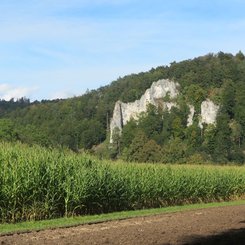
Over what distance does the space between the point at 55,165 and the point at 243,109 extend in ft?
256

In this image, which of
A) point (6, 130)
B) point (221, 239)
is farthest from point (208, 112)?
point (221, 239)

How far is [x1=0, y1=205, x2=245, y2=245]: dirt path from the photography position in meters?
11.6

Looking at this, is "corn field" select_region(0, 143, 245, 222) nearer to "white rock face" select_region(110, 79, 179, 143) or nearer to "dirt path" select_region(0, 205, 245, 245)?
"dirt path" select_region(0, 205, 245, 245)

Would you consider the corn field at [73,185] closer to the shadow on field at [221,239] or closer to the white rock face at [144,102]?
the shadow on field at [221,239]

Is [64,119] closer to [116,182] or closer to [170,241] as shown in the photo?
[116,182]

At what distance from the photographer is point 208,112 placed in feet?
347

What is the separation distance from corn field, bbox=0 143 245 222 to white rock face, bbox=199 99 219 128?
74.5 m

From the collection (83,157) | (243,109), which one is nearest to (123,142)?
(243,109)

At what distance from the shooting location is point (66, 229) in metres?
13.8

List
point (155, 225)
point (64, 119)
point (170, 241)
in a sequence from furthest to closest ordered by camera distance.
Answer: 1. point (64, 119)
2. point (155, 225)
3. point (170, 241)

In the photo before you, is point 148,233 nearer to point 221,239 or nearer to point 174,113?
point 221,239

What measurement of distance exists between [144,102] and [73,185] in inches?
4133

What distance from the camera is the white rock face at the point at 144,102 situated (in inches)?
4700

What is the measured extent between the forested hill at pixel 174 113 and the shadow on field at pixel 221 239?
52598 millimetres
